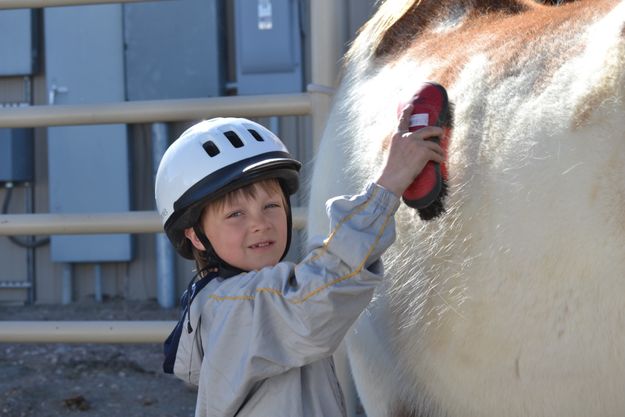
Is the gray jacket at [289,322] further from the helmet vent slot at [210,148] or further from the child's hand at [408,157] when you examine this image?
the helmet vent slot at [210,148]

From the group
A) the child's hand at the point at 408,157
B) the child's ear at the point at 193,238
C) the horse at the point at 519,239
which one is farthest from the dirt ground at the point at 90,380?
the child's hand at the point at 408,157

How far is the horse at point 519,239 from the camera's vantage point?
3.83 ft

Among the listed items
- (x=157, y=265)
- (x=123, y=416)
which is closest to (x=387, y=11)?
(x=123, y=416)

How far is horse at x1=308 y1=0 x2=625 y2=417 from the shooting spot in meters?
1.17

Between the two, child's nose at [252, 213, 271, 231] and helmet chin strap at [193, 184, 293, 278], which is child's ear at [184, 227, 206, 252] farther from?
child's nose at [252, 213, 271, 231]

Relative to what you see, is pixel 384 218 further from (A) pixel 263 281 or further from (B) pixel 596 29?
(B) pixel 596 29

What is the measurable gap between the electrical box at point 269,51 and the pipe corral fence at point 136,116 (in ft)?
7.81

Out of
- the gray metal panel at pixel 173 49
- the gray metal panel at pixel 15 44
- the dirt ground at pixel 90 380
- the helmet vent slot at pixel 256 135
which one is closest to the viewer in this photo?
the helmet vent slot at pixel 256 135

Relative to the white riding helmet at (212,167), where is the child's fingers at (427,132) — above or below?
above

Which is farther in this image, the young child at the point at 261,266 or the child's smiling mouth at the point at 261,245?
the child's smiling mouth at the point at 261,245

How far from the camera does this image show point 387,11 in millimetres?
2133

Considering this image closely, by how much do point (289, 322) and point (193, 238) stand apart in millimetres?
362

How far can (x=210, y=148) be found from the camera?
170cm

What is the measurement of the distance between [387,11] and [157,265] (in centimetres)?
352
